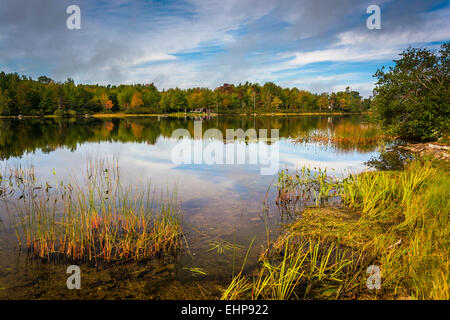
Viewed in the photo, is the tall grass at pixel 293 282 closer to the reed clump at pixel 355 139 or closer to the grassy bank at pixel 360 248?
the grassy bank at pixel 360 248

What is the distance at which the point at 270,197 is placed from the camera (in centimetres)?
1036

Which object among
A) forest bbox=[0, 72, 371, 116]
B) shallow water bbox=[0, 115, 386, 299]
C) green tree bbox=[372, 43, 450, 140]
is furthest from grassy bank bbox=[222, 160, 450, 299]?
forest bbox=[0, 72, 371, 116]

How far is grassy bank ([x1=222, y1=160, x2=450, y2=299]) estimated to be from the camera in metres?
4.64

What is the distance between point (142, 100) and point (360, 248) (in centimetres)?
12347

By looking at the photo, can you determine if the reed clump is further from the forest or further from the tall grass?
the forest

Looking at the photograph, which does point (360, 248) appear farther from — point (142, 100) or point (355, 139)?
point (142, 100)

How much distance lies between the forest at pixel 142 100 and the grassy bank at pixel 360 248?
100.0 m

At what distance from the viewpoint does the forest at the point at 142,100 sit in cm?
9250

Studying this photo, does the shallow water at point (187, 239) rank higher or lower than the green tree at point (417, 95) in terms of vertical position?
lower

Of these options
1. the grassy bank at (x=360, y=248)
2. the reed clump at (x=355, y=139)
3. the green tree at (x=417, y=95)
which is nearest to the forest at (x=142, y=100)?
the reed clump at (x=355, y=139)

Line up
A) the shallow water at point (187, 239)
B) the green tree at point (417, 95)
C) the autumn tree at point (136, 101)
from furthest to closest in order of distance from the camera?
the autumn tree at point (136, 101) < the green tree at point (417, 95) < the shallow water at point (187, 239)

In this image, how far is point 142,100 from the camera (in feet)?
393
